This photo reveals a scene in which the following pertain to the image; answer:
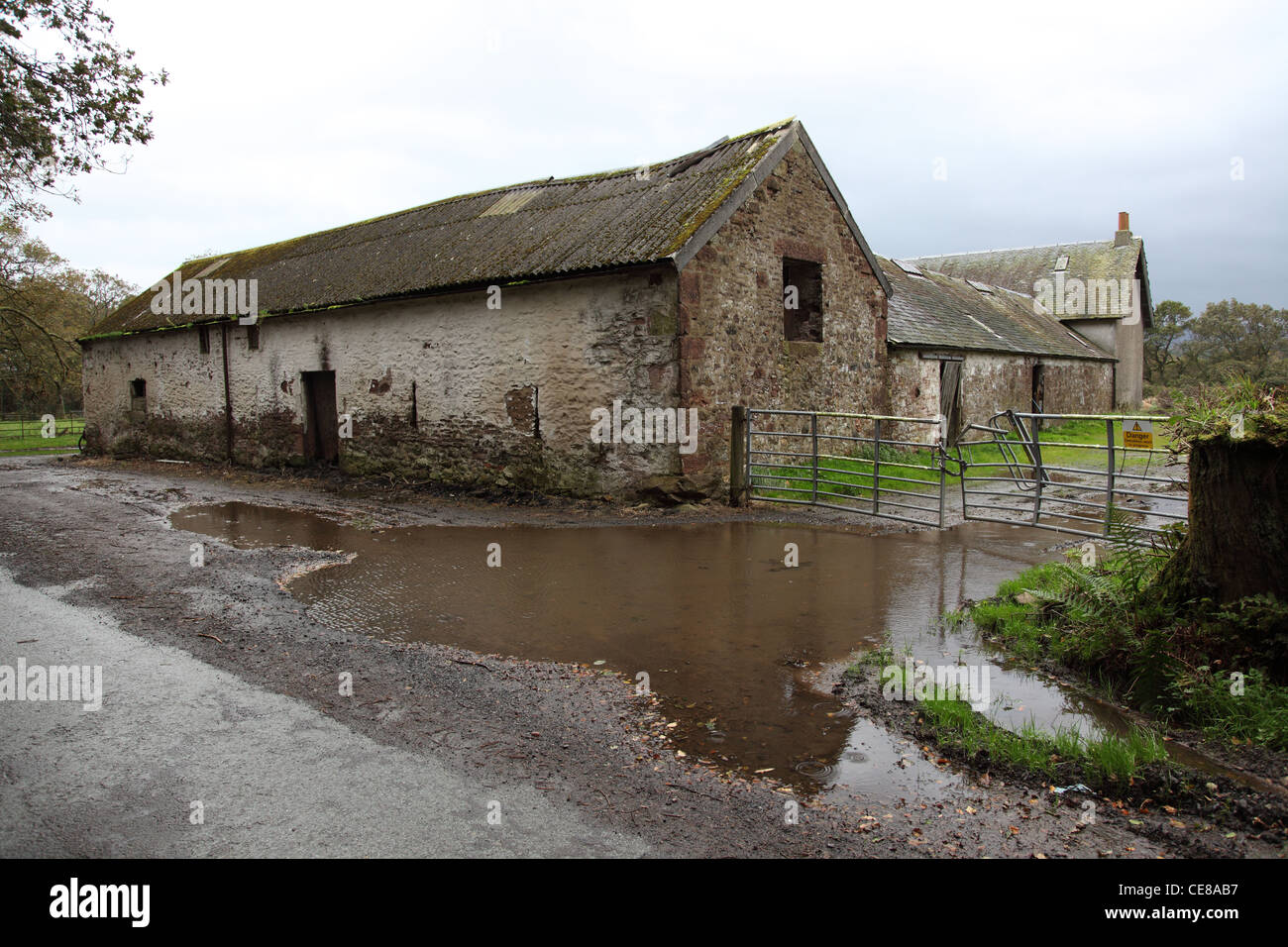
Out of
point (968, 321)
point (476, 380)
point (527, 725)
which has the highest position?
point (968, 321)

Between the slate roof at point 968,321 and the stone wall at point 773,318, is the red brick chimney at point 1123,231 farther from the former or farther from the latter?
the stone wall at point 773,318

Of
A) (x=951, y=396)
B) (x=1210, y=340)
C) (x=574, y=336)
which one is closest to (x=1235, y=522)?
(x=574, y=336)

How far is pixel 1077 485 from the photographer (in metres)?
8.03

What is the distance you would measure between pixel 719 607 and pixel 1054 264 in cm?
3571

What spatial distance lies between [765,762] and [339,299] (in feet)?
47.2

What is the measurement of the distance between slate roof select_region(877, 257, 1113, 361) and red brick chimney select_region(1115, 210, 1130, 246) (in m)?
6.94

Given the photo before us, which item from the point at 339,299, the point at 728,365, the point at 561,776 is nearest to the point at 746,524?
the point at 728,365

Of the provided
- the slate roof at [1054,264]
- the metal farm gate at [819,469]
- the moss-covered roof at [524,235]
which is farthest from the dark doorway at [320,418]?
the slate roof at [1054,264]

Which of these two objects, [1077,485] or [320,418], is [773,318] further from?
[320,418]

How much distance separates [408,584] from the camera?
7.49m

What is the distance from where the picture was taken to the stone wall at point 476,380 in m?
11.7

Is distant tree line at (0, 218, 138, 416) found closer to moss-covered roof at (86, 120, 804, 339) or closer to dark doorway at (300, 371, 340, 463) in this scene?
moss-covered roof at (86, 120, 804, 339)

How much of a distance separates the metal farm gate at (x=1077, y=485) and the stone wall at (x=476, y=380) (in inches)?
176
